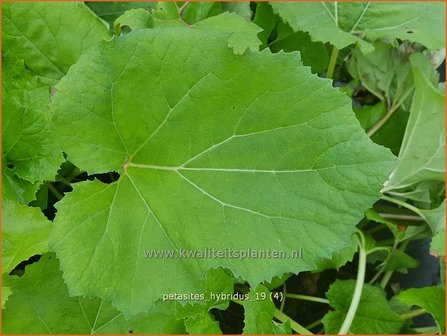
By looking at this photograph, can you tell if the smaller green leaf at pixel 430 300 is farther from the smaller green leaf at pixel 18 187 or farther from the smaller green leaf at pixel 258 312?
the smaller green leaf at pixel 18 187

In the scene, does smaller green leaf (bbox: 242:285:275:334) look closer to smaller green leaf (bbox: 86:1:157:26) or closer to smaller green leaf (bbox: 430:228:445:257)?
smaller green leaf (bbox: 430:228:445:257)

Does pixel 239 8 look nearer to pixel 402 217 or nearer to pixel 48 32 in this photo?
pixel 48 32

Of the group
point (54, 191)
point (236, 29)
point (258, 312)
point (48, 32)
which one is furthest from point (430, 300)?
point (48, 32)

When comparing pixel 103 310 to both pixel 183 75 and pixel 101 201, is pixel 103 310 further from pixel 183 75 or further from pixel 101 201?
pixel 183 75

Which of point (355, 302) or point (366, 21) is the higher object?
point (366, 21)

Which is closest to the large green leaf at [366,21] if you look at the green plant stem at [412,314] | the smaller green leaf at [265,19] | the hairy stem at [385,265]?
the smaller green leaf at [265,19]

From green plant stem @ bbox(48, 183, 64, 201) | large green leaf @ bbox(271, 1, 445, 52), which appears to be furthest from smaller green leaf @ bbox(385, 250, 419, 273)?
green plant stem @ bbox(48, 183, 64, 201)
